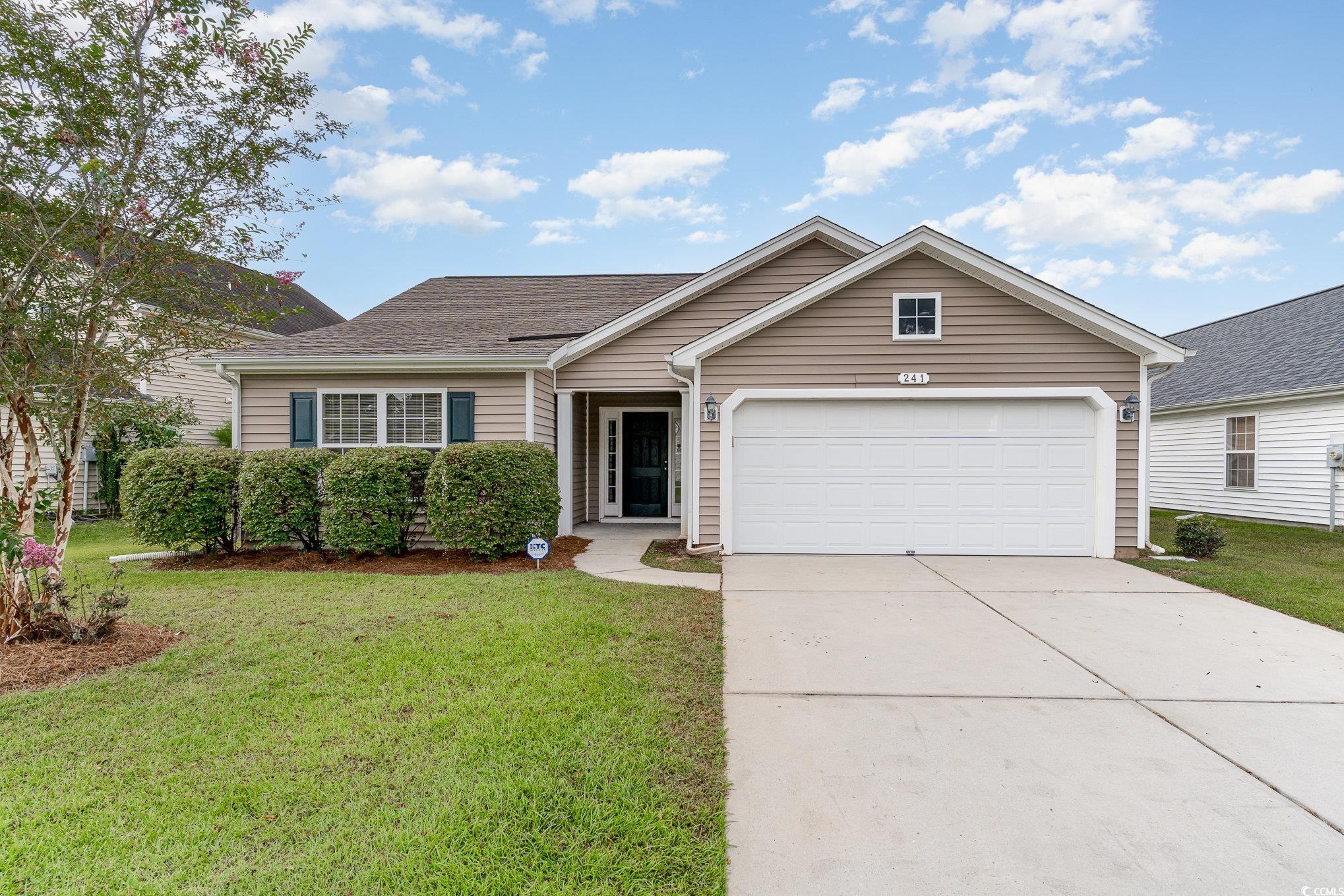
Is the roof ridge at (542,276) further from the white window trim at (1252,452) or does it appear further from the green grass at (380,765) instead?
the white window trim at (1252,452)

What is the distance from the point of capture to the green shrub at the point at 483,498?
7547mm

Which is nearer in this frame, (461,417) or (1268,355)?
(461,417)

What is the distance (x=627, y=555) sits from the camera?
8.49 metres

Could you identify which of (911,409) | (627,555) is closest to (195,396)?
(627,555)

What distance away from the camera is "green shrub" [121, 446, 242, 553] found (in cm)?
768

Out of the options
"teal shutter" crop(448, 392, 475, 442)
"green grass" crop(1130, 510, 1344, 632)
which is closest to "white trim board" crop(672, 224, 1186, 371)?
"green grass" crop(1130, 510, 1344, 632)

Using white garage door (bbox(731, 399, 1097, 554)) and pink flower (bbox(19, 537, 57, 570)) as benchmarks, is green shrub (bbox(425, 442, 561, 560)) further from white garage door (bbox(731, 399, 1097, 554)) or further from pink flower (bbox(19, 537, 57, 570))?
pink flower (bbox(19, 537, 57, 570))

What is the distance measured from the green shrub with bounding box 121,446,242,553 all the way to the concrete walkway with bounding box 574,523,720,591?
4503 mm

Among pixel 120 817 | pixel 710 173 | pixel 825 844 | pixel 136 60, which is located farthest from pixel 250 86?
pixel 710 173

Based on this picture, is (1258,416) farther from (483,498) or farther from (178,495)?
(178,495)

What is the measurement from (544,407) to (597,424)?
2.26m

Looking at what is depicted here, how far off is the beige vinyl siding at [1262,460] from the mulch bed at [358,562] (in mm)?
12207

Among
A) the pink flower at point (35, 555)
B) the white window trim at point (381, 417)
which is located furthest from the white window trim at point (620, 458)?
the pink flower at point (35, 555)

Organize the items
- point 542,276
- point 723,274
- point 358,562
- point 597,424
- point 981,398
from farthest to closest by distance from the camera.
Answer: point 542,276 < point 597,424 < point 723,274 < point 981,398 < point 358,562
